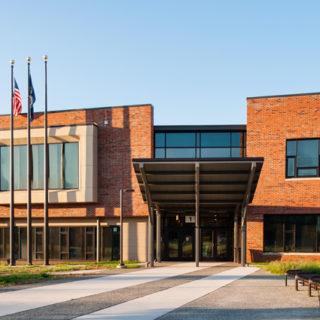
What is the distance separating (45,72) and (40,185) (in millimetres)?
7925

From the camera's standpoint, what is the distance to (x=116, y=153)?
1303 inches

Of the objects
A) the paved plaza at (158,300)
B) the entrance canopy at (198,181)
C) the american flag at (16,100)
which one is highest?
the american flag at (16,100)

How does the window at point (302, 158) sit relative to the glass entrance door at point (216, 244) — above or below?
above

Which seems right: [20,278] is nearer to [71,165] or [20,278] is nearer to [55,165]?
[71,165]

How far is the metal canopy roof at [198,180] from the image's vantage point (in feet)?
77.6

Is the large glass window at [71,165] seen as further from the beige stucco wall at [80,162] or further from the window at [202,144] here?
the window at [202,144]

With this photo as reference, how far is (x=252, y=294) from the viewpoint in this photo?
13656mm

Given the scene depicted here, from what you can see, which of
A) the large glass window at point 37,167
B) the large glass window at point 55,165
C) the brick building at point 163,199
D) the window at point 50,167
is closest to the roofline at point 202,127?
the brick building at point 163,199

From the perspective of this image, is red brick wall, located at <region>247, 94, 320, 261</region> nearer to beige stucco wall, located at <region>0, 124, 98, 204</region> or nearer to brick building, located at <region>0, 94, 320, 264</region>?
brick building, located at <region>0, 94, 320, 264</region>

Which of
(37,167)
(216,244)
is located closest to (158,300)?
(216,244)

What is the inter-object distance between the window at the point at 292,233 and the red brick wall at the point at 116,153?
8286mm

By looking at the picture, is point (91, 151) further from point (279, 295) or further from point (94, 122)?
point (279, 295)

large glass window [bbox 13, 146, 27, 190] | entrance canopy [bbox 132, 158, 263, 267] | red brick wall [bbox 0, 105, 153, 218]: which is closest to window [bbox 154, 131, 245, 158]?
red brick wall [bbox 0, 105, 153, 218]

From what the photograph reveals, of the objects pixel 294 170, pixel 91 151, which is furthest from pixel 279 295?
pixel 91 151
